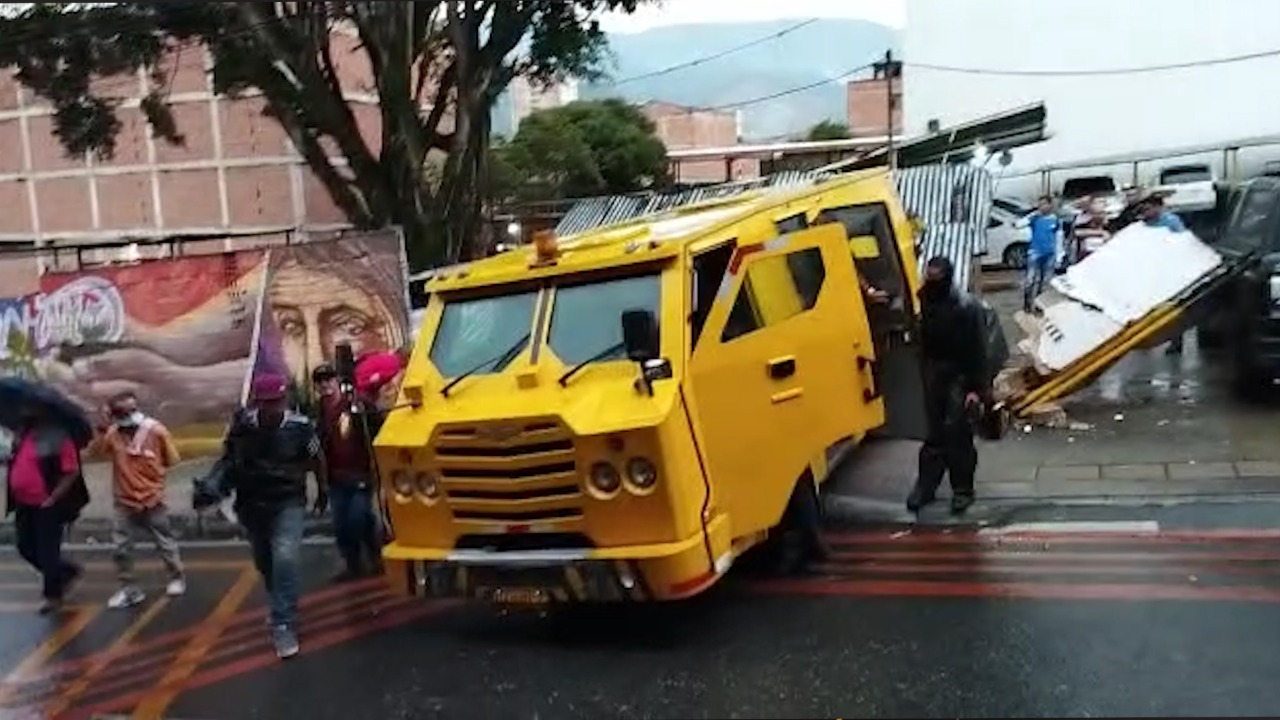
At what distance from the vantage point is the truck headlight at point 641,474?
20.3ft

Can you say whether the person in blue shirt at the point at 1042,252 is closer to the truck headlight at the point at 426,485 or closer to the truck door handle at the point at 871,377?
the truck door handle at the point at 871,377

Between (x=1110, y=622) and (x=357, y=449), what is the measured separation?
4.62 meters

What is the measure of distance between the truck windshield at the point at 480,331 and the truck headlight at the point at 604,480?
1.00 m

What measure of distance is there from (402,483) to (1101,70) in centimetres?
3650

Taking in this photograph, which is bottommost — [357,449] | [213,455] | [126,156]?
[213,455]

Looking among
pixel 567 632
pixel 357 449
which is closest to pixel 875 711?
pixel 567 632

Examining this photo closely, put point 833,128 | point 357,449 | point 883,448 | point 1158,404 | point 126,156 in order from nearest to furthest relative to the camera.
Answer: point 357,449 < point 883,448 < point 1158,404 < point 126,156 < point 833,128

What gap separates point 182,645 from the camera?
7562 millimetres

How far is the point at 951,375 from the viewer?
8.62 m

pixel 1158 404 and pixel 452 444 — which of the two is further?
pixel 1158 404

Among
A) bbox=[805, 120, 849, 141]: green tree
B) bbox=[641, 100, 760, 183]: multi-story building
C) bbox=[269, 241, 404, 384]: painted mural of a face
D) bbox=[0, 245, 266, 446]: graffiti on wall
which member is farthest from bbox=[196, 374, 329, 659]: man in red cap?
bbox=[805, 120, 849, 141]: green tree

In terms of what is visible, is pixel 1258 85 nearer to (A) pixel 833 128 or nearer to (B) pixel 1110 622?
(A) pixel 833 128

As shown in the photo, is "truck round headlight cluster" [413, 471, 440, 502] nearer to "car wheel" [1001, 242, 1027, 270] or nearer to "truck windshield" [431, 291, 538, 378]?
"truck windshield" [431, 291, 538, 378]

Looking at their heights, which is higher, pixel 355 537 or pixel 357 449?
pixel 357 449
